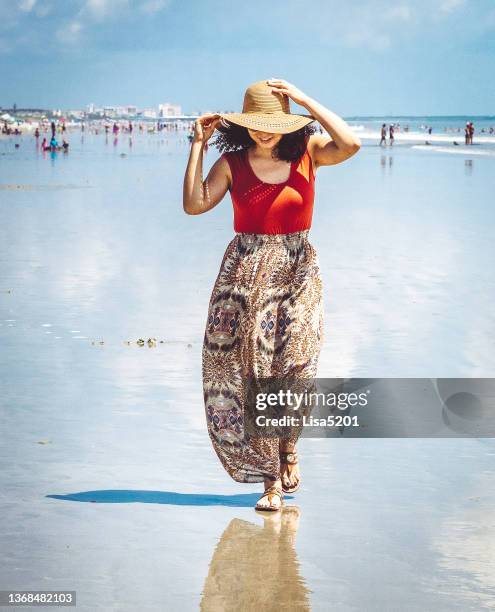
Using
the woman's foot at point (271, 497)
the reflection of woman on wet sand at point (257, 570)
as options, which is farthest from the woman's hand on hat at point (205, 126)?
the reflection of woman on wet sand at point (257, 570)

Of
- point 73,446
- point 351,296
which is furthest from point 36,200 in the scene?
point 73,446

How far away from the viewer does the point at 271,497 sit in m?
6.07

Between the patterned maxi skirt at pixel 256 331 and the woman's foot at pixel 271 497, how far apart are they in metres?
0.04

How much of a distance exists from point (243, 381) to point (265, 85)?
131cm

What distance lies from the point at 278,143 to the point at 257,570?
189cm

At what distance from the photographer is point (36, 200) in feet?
84.3

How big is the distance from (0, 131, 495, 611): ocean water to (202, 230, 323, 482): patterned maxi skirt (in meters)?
0.29

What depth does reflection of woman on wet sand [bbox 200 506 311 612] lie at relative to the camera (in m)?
4.90

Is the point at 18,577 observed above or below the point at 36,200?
below

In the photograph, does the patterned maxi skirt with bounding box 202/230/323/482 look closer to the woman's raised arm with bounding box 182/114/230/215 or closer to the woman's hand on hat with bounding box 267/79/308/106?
the woman's raised arm with bounding box 182/114/230/215

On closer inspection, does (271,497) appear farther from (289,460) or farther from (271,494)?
(289,460)

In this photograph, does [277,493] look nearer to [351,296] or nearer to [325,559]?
[325,559]

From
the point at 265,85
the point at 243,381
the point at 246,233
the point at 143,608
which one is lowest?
the point at 143,608

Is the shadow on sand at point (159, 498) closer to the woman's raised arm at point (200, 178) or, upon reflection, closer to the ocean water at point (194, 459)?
the ocean water at point (194, 459)
